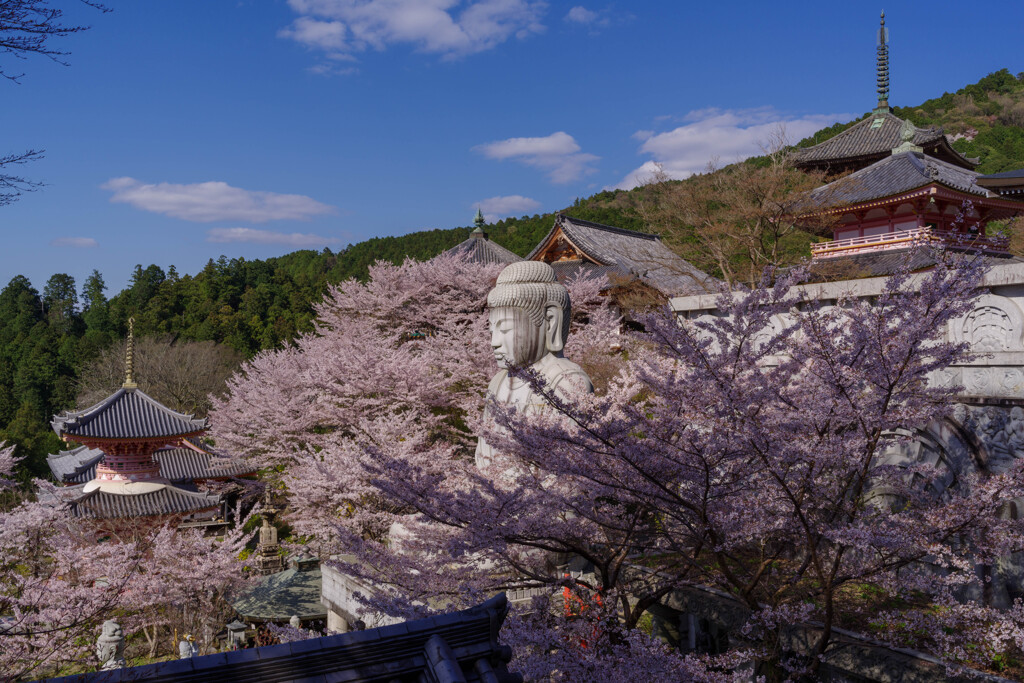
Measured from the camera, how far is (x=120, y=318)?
1726 inches

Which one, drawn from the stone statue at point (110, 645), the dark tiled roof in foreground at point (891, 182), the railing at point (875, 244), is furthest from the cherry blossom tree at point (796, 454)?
the dark tiled roof in foreground at point (891, 182)

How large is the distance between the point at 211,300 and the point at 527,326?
4550cm

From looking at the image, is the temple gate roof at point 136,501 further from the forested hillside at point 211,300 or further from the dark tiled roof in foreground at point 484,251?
the forested hillside at point 211,300

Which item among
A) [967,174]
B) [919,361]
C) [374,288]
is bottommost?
[919,361]

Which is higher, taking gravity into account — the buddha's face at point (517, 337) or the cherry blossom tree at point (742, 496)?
the buddha's face at point (517, 337)

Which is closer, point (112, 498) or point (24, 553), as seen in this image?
point (24, 553)

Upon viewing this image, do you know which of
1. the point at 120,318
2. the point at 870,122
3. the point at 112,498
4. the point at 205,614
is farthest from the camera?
the point at 120,318

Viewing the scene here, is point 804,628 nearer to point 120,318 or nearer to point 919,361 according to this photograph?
point 919,361

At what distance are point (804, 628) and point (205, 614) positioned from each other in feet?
36.4

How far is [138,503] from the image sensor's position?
47.7 feet

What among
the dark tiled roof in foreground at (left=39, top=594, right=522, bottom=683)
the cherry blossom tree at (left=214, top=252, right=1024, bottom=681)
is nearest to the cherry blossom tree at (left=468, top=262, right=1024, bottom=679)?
the cherry blossom tree at (left=214, top=252, right=1024, bottom=681)

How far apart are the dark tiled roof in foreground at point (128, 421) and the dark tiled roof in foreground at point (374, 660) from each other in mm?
14153

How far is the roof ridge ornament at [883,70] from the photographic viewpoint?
2661 cm

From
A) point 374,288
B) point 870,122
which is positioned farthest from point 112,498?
point 870,122
